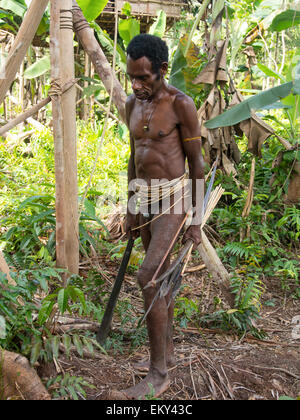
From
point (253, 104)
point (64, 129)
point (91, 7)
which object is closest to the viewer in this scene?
point (64, 129)

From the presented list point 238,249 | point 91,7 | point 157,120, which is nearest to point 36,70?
point 91,7

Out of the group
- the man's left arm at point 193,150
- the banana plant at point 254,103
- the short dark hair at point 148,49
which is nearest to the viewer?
the short dark hair at point 148,49

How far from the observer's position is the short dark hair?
214cm

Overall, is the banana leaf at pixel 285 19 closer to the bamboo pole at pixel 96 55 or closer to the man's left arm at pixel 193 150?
the bamboo pole at pixel 96 55

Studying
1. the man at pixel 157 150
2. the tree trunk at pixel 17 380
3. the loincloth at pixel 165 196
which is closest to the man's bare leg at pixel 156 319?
the man at pixel 157 150

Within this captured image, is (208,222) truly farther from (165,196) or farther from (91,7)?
(91,7)

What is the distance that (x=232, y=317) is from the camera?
10.4 ft

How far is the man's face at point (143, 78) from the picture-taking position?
216 cm

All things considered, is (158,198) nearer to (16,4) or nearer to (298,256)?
(298,256)

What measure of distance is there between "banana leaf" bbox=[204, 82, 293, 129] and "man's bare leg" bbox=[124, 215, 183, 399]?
2014 mm

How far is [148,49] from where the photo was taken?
7.03ft

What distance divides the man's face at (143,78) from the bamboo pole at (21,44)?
639mm

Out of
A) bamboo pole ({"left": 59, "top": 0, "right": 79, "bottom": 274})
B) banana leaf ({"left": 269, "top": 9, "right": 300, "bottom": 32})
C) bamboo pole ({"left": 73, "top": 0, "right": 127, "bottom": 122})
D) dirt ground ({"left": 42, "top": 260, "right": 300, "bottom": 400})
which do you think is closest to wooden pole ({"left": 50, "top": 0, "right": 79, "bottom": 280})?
bamboo pole ({"left": 59, "top": 0, "right": 79, "bottom": 274})

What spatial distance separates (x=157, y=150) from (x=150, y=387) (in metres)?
1.24
